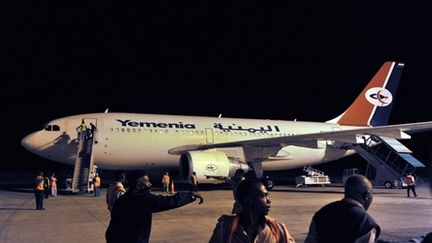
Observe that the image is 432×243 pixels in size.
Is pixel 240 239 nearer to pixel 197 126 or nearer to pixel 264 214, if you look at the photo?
pixel 264 214

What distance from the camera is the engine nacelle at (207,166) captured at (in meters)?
19.5

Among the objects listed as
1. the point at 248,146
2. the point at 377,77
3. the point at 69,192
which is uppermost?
the point at 377,77

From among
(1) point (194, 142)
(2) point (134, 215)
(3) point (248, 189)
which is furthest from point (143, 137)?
(3) point (248, 189)

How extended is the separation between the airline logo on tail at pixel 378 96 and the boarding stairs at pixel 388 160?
3.97 metres

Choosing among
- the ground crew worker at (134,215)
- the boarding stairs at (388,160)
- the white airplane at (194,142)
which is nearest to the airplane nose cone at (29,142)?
the white airplane at (194,142)

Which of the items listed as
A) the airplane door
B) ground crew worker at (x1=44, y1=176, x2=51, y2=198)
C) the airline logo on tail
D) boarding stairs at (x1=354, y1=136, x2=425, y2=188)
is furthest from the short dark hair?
the airline logo on tail

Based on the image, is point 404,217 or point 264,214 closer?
point 264,214

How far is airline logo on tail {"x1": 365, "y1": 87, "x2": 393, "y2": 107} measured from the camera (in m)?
27.9

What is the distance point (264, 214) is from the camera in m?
2.88

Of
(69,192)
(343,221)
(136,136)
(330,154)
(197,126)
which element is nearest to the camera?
(343,221)

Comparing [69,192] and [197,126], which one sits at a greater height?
[197,126]

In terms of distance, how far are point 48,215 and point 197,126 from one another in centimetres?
1126

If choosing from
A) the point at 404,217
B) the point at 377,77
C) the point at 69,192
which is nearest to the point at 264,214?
the point at 404,217

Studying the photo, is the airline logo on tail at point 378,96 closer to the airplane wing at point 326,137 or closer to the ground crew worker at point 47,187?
the airplane wing at point 326,137
